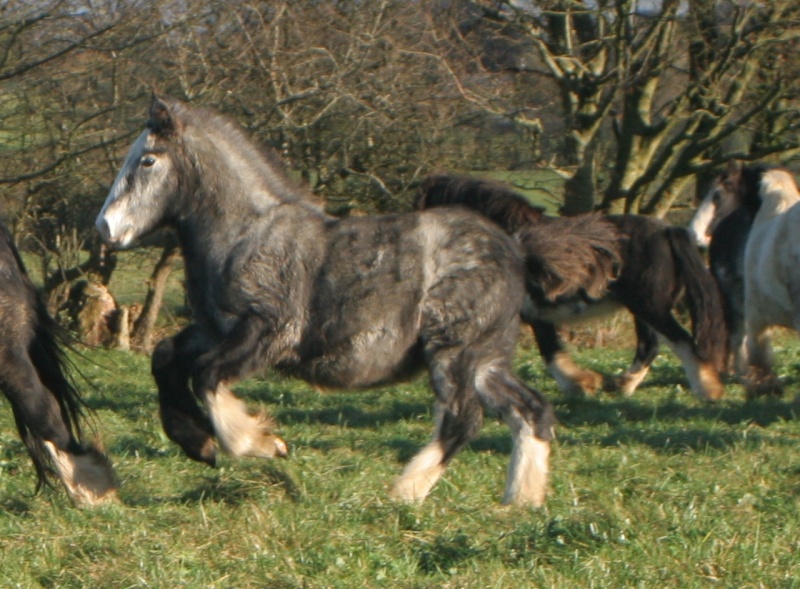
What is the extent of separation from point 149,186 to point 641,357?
5639 millimetres

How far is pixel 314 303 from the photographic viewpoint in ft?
19.2

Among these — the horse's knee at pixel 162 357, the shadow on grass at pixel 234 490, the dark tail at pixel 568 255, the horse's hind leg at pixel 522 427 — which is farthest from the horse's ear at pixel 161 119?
the horse's hind leg at pixel 522 427

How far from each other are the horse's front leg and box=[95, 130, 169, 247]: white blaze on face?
77 cm

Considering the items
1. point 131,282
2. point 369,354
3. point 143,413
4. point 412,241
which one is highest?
point 412,241

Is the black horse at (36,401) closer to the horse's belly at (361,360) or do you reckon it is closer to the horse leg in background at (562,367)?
the horse's belly at (361,360)

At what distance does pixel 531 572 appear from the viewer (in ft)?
14.3

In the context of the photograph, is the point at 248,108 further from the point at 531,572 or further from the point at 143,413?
the point at 531,572

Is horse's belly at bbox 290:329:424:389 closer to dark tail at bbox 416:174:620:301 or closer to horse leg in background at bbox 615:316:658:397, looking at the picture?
dark tail at bbox 416:174:620:301

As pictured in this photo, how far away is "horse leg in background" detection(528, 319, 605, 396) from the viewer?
9.90m

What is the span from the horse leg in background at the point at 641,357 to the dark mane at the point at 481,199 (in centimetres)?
194

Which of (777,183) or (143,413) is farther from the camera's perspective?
(777,183)

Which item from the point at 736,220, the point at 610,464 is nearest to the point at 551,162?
the point at 736,220

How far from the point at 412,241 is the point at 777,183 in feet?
16.5

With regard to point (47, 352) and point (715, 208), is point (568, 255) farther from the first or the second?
point (715, 208)
